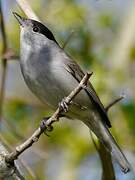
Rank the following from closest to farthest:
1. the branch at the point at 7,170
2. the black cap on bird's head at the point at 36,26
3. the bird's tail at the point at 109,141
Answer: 1. the branch at the point at 7,170
2. the bird's tail at the point at 109,141
3. the black cap on bird's head at the point at 36,26

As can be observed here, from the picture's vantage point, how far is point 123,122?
13.8ft

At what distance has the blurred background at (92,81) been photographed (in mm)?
4207

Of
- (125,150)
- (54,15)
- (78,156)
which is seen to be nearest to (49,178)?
(78,156)

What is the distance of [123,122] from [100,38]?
76cm

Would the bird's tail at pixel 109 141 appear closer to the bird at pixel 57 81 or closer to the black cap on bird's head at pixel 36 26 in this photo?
the bird at pixel 57 81

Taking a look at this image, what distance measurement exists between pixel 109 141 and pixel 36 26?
98 cm

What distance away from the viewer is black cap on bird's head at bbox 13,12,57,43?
3.93 metres

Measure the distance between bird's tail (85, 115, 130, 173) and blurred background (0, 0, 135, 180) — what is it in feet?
1.34

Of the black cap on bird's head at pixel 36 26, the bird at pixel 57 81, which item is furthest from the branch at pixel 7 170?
the black cap on bird's head at pixel 36 26

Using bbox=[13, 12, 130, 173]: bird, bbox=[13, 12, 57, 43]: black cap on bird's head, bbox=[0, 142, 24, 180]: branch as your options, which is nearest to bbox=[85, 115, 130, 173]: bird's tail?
bbox=[13, 12, 130, 173]: bird

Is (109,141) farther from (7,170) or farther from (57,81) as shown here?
(7,170)

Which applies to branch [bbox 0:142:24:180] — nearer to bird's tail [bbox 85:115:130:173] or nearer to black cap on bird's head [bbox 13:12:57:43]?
bird's tail [bbox 85:115:130:173]

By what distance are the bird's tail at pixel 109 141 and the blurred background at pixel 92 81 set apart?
0.41 m

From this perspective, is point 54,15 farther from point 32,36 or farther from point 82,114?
point 82,114
